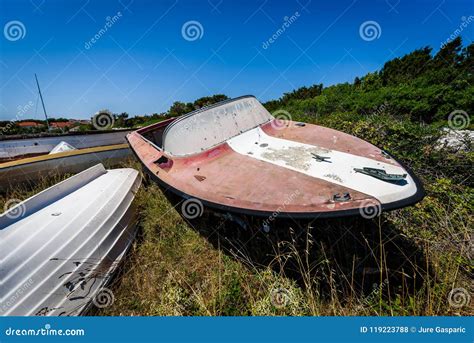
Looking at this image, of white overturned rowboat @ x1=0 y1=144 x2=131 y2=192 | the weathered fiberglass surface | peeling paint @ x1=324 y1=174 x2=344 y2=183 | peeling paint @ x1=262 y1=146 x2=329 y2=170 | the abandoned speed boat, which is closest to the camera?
the abandoned speed boat

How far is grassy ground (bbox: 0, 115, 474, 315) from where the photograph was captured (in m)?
2.18

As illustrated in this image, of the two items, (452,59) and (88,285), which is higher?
(452,59)

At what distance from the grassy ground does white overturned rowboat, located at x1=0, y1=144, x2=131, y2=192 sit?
10.9ft

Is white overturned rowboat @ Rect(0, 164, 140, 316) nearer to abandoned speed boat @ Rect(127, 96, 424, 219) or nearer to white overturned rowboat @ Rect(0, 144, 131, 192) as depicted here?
abandoned speed boat @ Rect(127, 96, 424, 219)

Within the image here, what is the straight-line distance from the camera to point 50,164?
17.3 feet

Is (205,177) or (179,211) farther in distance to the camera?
(179,211)

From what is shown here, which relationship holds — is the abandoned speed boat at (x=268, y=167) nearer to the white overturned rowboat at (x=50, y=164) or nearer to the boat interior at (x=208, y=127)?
the boat interior at (x=208, y=127)

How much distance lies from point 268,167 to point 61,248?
109 inches

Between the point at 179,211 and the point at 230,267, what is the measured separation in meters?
1.68

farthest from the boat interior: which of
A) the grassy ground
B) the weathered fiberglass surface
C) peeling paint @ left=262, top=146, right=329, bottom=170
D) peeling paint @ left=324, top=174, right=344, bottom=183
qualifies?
peeling paint @ left=324, top=174, right=344, bottom=183

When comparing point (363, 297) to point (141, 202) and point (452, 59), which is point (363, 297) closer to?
point (141, 202)

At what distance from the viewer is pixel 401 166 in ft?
8.98

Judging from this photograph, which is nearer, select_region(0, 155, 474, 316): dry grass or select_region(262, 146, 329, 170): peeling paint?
select_region(0, 155, 474, 316): dry grass

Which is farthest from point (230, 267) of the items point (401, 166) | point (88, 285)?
point (401, 166)
